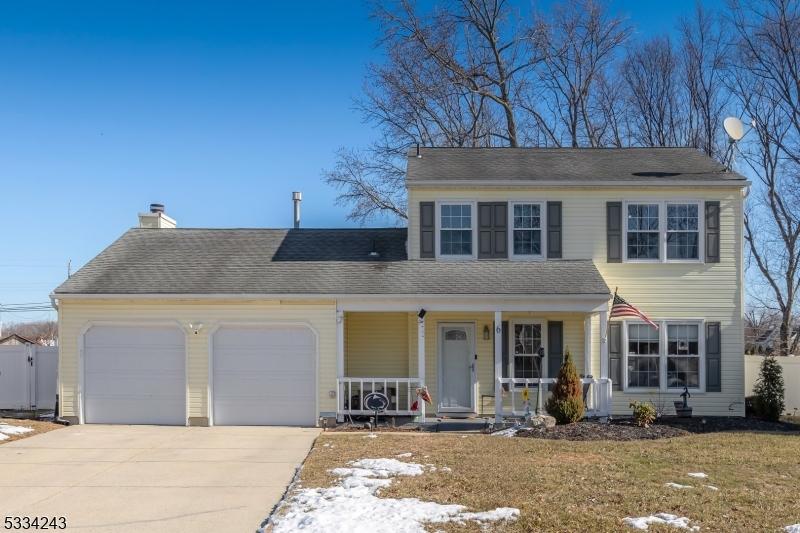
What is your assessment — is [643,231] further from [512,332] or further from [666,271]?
[512,332]

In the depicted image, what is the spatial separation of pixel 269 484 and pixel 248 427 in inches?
211

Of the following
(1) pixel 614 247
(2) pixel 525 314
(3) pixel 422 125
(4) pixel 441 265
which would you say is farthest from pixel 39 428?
(3) pixel 422 125

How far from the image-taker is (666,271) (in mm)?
15359

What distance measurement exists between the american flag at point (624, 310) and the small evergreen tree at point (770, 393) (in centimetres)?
260

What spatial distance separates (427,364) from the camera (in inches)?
607

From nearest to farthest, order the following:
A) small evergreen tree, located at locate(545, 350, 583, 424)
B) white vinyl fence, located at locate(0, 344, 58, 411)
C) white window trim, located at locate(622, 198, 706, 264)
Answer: small evergreen tree, located at locate(545, 350, 583, 424)
white window trim, located at locate(622, 198, 706, 264)
white vinyl fence, located at locate(0, 344, 58, 411)

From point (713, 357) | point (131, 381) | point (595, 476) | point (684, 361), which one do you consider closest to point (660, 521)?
point (595, 476)

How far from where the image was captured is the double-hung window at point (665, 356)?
15.2m

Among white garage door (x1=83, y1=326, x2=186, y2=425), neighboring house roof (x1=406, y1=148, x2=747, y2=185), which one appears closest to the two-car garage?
white garage door (x1=83, y1=326, x2=186, y2=425)

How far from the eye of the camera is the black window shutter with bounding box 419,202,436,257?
51.0 ft

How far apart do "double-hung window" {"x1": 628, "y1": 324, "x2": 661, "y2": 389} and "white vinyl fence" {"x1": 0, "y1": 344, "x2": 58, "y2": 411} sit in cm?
1260

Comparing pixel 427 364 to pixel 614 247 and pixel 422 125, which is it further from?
pixel 422 125

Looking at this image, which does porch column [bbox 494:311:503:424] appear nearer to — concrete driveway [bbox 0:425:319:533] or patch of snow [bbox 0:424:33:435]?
concrete driveway [bbox 0:425:319:533]

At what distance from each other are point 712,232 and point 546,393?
16.3 feet
